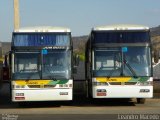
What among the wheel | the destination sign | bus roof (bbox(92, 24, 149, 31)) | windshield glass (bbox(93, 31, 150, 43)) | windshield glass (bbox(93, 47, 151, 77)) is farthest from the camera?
the wheel

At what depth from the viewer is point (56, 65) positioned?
20484mm

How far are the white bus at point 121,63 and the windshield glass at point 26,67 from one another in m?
2.22

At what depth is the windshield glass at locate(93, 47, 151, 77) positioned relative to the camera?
20641 mm

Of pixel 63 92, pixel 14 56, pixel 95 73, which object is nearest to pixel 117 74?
pixel 95 73

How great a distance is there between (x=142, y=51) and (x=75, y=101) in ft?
17.1

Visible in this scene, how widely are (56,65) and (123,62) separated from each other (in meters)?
2.67

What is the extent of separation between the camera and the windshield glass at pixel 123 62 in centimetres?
2064

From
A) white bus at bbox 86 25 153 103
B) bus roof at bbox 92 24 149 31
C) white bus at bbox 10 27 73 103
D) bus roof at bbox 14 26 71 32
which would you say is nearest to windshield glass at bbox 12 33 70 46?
white bus at bbox 10 27 73 103

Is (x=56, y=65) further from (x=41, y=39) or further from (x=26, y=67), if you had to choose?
(x=41, y=39)

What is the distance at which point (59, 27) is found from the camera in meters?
21.6

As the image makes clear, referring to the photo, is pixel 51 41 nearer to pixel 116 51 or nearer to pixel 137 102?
pixel 116 51

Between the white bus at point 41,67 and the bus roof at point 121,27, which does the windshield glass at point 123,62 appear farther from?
the white bus at point 41,67

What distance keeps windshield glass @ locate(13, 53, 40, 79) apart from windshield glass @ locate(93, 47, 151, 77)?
231cm

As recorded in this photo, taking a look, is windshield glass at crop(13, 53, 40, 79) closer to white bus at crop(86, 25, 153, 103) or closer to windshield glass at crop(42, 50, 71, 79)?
windshield glass at crop(42, 50, 71, 79)
